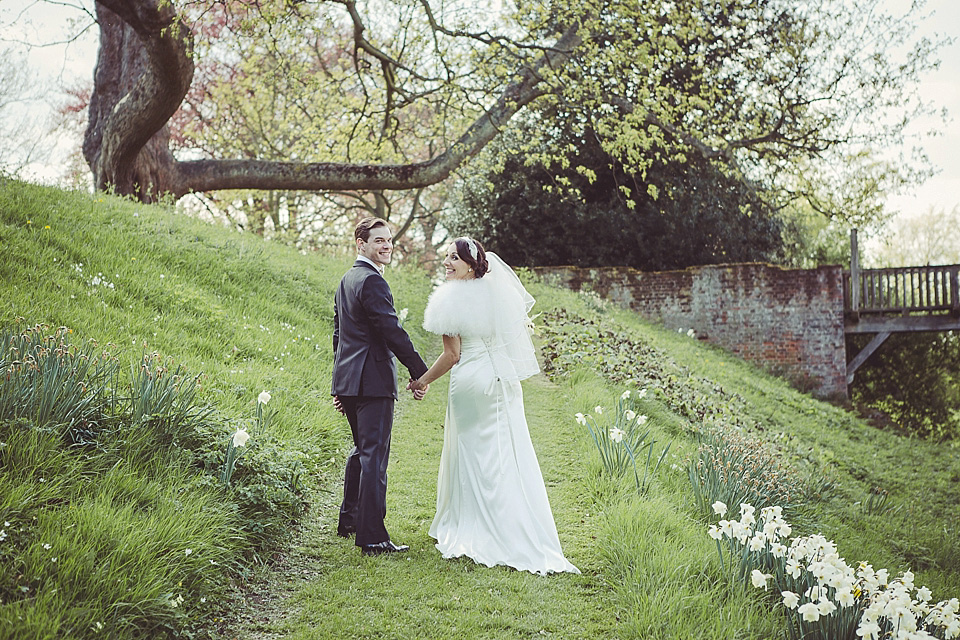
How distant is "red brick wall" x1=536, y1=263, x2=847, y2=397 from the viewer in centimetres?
1848

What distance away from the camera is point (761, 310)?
18703mm

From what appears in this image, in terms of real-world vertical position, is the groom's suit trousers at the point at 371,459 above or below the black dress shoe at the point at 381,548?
above

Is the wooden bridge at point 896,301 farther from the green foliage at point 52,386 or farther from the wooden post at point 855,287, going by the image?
the green foliage at point 52,386

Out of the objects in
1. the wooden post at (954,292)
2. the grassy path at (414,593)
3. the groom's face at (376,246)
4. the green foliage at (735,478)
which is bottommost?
the grassy path at (414,593)

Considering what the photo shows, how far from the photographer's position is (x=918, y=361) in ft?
67.9

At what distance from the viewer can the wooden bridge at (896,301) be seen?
711 inches

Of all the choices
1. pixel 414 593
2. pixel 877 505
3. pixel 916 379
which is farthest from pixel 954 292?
pixel 414 593

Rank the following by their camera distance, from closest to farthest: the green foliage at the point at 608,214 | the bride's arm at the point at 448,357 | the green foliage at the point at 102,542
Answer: the green foliage at the point at 102,542, the bride's arm at the point at 448,357, the green foliage at the point at 608,214

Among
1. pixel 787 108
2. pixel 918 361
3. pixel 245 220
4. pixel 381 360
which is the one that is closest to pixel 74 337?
pixel 381 360

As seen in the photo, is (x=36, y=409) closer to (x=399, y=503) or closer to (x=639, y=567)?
(x=399, y=503)

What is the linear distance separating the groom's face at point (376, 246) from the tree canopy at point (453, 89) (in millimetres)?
6040

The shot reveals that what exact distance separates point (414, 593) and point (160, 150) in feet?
35.5

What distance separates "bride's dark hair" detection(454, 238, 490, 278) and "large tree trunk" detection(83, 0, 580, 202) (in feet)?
22.2

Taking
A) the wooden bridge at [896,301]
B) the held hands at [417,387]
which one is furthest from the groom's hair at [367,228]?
the wooden bridge at [896,301]
